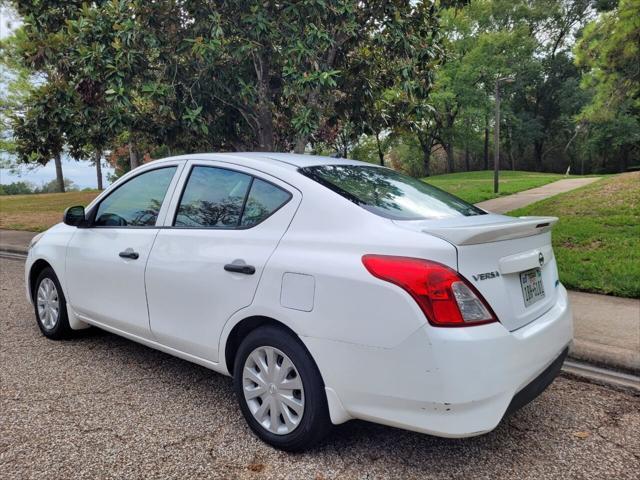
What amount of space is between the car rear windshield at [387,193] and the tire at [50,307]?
8.94 ft

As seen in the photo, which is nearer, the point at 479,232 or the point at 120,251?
the point at 479,232

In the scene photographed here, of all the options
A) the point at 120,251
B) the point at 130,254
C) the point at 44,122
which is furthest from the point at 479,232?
the point at 44,122

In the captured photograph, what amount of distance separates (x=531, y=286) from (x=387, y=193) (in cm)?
96

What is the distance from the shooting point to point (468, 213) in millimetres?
3227

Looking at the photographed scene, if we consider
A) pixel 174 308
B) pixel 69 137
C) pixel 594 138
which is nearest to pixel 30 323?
pixel 174 308

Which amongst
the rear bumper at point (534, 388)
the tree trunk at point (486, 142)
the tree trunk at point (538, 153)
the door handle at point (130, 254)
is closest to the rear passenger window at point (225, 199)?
the door handle at point (130, 254)

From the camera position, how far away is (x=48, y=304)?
4.53 meters

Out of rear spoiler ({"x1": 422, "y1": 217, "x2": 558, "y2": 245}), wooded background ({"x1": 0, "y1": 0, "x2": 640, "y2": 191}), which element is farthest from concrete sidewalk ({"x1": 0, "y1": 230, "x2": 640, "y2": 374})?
wooded background ({"x1": 0, "y1": 0, "x2": 640, "y2": 191})

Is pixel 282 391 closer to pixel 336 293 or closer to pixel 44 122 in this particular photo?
pixel 336 293

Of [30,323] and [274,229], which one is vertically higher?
[274,229]

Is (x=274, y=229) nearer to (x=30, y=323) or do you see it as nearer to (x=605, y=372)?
(x=605, y=372)

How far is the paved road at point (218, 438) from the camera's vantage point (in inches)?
100

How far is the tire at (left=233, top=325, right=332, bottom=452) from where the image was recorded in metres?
2.53

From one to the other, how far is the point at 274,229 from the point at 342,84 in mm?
6232
